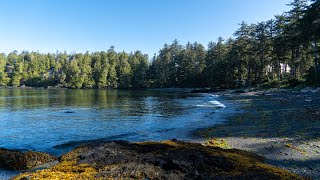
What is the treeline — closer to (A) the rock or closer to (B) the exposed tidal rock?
(B) the exposed tidal rock

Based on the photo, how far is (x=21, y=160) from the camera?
12.2m

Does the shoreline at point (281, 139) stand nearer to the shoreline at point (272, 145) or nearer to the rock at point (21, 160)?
the shoreline at point (272, 145)

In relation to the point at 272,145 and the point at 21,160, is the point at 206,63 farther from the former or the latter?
the point at 21,160

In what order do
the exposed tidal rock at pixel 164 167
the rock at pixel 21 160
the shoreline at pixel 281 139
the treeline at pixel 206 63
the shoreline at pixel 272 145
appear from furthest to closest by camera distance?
1. the treeline at pixel 206 63
2. the rock at pixel 21 160
3. the shoreline at pixel 281 139
4. the shoreline at pixel 272 145
5. the exposed tidal rock at pixel 164 167

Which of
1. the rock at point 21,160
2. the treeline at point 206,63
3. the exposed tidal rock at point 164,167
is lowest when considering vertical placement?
the rock at point 21,160

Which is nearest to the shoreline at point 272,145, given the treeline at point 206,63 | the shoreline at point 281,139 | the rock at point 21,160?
the shoreline at point 281,139

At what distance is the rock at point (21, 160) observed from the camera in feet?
39.2

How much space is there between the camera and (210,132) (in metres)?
20.0

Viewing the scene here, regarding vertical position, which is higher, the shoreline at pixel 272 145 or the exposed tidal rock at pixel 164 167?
the exposed tidal rock at pixel 164 167

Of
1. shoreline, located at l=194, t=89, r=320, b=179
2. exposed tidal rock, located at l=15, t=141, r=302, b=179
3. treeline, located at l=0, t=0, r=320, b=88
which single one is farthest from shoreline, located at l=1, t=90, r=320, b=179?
treeline, located at l=0, t=0, r=320, b=88

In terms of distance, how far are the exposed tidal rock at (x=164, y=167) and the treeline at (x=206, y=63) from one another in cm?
4252

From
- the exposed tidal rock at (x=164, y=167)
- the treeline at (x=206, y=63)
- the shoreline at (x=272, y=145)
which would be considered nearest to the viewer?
the exposed tidal rock at (x=164, y=167)

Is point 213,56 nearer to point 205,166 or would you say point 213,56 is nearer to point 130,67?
point 130,67

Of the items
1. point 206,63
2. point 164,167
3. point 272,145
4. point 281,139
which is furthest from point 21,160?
point 206,63
